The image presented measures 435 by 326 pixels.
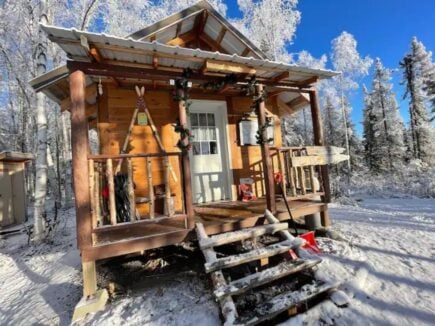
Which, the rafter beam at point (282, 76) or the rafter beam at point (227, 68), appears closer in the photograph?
the rafter beam at point (227, 68)

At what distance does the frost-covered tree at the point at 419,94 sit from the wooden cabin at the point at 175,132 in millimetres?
16823

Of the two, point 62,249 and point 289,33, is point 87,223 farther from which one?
point 289,33

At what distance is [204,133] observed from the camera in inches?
221

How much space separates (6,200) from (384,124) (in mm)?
23620

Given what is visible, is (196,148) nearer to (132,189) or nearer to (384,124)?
(132,189)

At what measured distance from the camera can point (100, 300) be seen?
272 cm

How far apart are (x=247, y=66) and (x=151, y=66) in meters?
1.46

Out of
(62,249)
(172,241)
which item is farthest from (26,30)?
(172,241)

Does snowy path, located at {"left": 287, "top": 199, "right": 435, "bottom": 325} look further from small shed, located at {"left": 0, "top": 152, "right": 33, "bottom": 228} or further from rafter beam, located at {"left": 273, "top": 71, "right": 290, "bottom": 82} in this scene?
small shed, located at {"left": 0, "top": 152, "right": 33, "bottom": 228}

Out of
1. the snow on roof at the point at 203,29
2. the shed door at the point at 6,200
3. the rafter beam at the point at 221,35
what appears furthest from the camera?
the shed door at the point at 6,200

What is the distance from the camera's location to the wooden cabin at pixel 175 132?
3035 mm

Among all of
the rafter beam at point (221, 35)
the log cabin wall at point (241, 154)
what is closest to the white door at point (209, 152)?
the log cabin wall at point (241, 154)

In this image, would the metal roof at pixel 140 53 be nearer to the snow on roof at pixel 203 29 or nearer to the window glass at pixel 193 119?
the snow on roof at pixel 203 29

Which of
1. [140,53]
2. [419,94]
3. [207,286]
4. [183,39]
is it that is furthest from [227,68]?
[419,94]
